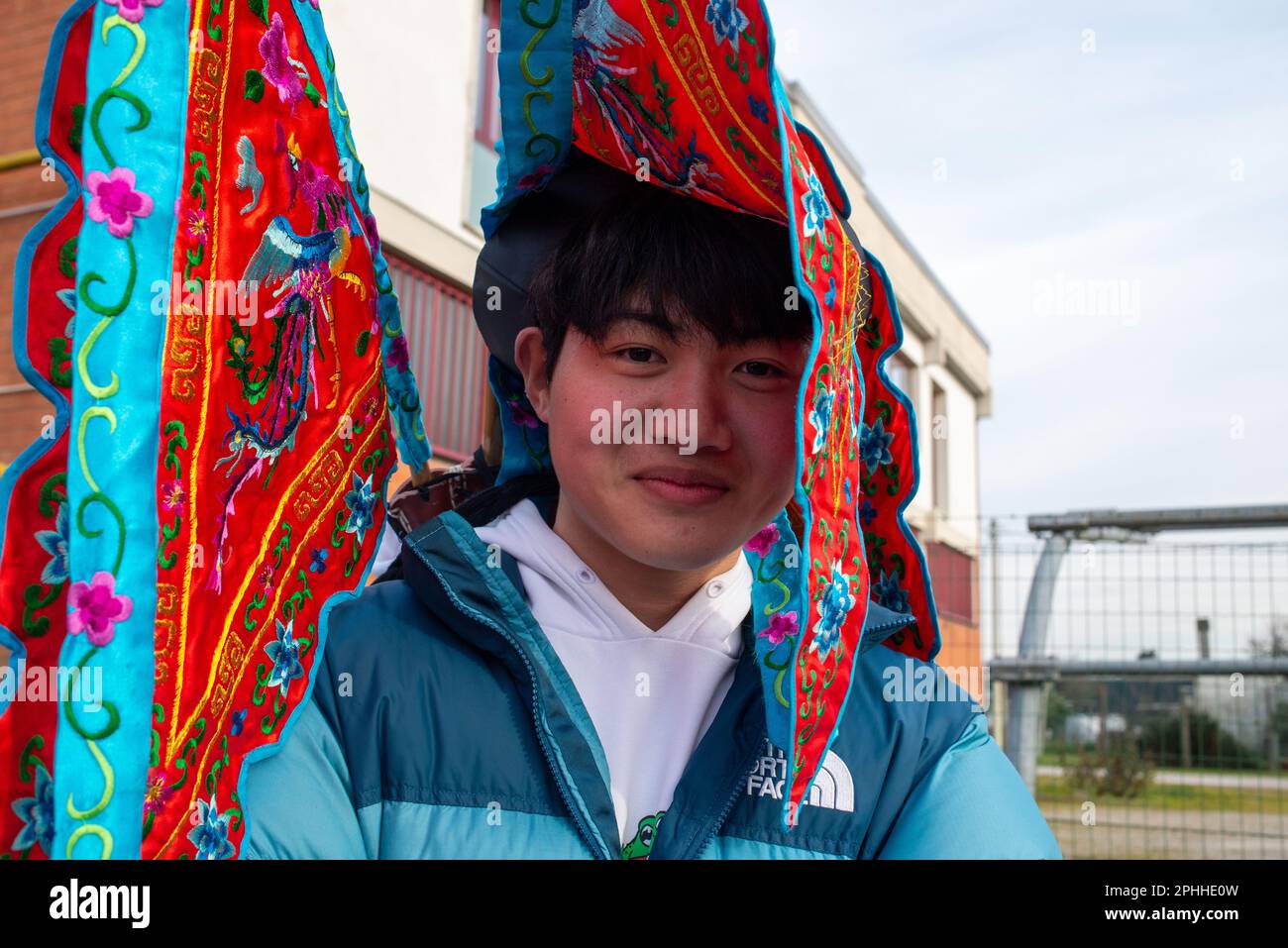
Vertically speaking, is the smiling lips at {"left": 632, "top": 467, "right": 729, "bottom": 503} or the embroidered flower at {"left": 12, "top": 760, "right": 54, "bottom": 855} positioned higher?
the smiling lips at {"left": 632, "top": 467, "right": 729, "bottom": 503}

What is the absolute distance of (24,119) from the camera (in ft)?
17.8

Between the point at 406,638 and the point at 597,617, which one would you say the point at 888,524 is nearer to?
the point at 597,617

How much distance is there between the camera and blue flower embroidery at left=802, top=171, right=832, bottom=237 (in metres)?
1.15

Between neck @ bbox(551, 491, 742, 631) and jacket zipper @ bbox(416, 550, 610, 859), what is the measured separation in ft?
0.64

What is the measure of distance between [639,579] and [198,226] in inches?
27.4

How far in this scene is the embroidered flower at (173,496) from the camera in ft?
3.42

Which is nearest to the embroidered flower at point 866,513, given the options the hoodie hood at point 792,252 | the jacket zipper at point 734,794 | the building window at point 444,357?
the hoodie hood at point 792,252

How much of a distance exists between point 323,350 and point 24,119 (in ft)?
16.5

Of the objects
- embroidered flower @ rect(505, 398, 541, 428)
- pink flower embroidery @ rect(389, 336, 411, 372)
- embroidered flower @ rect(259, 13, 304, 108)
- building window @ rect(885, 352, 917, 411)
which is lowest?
embroidered flower @ rect(505, 398, 541, 428)

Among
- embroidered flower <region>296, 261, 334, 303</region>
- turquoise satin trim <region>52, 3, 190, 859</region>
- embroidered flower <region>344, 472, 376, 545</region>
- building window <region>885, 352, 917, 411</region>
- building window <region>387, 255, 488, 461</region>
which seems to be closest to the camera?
turquoise satin trim <region>52, 3, 190, 859</region>

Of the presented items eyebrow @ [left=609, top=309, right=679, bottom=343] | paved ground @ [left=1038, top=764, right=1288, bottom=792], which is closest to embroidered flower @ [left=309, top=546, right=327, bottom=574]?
eyebrow @ [left=609, top=309, right=679, bottom=343]

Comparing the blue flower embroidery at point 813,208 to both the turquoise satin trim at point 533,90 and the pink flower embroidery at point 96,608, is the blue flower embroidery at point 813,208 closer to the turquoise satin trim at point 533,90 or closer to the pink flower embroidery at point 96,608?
the turquoise satin trim at point 533,90

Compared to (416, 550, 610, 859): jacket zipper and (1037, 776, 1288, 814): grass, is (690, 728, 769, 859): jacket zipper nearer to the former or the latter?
(416, 550, 610, 859): jacket zipper

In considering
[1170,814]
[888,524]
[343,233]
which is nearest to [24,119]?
[343,233]
